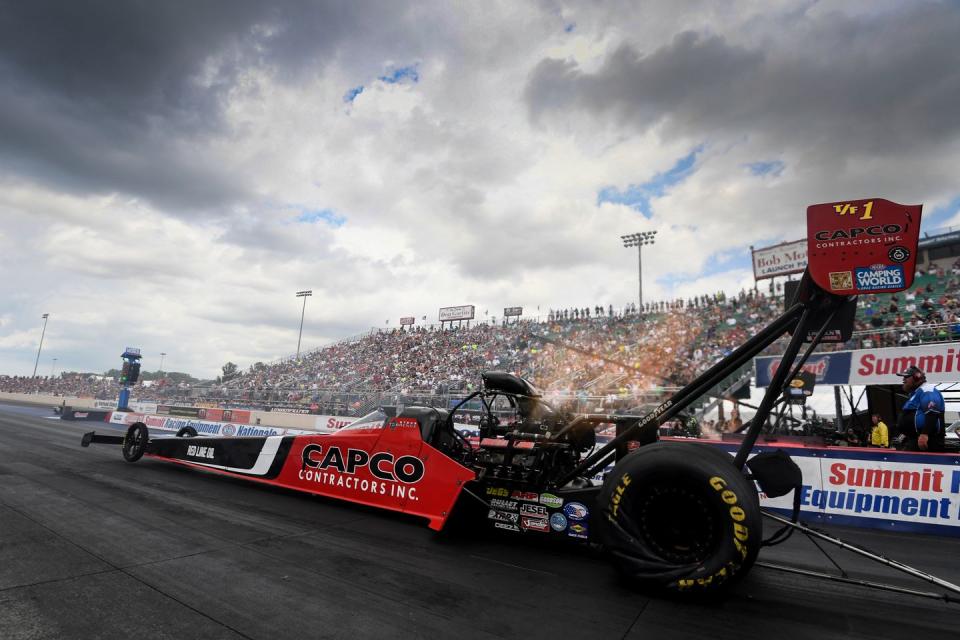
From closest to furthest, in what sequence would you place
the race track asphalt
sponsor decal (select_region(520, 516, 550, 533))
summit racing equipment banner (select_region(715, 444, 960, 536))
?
the race track asphalt
sponsor decal (select_region(520, 516, 550, 533))
summit racing equipment banner (select_region(715, 444, 960, 536))

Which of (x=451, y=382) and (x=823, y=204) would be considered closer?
(x=823, y=204)

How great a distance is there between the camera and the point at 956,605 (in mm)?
3295

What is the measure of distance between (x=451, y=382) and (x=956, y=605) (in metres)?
24.0

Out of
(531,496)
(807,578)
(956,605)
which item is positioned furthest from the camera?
(531,496)

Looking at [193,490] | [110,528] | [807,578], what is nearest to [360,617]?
[110,528]

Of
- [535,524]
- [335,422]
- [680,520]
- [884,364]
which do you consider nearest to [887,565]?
[680,520]

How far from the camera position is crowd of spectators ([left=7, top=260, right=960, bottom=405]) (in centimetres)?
1647

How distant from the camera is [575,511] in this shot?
4.23m

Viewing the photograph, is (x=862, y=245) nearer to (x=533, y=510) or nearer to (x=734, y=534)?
(x=734, y=534)

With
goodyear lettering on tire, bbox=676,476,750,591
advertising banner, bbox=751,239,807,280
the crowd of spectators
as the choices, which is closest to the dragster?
goodyear lettering on tire, bbox=676,476,750,591

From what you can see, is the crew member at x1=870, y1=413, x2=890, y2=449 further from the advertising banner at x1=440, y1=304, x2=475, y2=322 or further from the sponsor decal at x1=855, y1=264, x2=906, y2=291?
the advertising banner at x1=440, y1=304, x2=475, y2=322

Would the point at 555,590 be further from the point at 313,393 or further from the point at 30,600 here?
the point at 313,393

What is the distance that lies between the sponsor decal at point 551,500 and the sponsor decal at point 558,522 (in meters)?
0.07

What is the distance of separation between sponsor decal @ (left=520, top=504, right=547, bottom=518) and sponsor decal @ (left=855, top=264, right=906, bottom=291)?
3.12 metres
